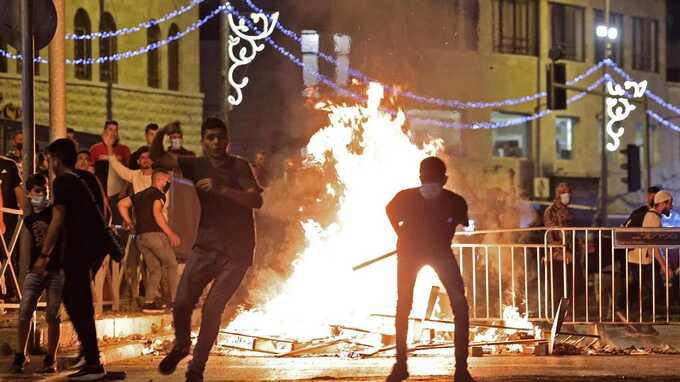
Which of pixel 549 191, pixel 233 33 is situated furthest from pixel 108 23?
pixel 549 191

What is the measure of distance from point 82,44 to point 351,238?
18112 mm

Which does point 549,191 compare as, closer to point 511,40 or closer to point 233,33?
point 511,40

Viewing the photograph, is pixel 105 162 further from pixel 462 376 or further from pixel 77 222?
pixel 462 376

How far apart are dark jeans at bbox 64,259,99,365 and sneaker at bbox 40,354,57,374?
0.50m

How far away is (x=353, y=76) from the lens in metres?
30.8

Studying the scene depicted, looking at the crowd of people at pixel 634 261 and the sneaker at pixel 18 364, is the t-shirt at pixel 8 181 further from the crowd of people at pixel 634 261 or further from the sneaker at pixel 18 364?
the crowd of people at pixel 634 261

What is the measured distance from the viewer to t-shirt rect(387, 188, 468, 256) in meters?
9.75

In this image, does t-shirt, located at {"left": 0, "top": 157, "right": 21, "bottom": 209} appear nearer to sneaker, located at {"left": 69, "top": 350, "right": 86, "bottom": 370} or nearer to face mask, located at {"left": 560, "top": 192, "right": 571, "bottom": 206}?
sneaker, located at {"left": 69, "top": 350, "right": 86, "bottom": 370}

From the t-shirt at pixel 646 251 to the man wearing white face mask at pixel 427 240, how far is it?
547cm

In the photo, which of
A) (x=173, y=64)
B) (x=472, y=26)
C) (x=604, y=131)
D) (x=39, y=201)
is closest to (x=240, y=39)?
(x=173, y=64)

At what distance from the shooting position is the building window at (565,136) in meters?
44.6

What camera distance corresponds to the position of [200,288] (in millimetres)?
8977

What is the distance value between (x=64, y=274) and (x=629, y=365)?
4.90m

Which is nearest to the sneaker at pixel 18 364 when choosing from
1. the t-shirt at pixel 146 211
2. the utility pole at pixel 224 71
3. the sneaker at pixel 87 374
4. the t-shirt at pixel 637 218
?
the sneaker at pixel 87 374
